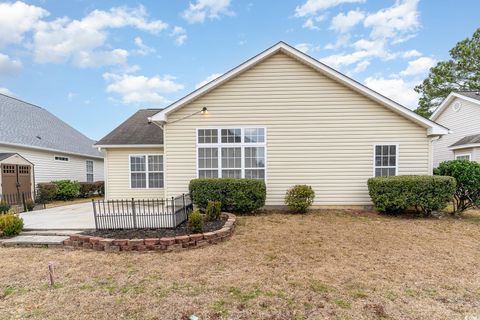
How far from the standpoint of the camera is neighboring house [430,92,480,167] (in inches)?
555

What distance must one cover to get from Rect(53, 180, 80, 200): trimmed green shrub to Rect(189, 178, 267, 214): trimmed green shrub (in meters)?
11.4

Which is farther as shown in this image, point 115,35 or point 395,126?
point 115,35

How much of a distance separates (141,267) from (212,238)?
5.37 feet

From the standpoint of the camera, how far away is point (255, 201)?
8469 millimetres

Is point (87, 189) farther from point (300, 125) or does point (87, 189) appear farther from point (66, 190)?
point (300, 125)

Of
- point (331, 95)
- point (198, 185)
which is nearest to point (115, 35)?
point (198, 185)

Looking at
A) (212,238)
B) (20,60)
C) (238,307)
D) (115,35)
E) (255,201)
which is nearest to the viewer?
(238,307)

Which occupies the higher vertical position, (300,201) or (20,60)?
(20,60)

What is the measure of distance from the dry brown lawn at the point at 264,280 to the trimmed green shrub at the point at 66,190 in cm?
1130

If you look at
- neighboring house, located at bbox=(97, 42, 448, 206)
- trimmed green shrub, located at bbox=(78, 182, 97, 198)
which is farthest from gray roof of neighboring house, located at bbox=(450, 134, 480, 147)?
trimmed green shrub, located at bbox=(78, 182, 97, 198)

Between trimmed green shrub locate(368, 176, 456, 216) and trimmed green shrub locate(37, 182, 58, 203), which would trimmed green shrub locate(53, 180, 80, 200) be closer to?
trimmed green shrub locate(37, 182, 58, 203)

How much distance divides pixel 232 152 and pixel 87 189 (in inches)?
519

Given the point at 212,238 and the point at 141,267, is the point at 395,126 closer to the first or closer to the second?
the point at 212,238

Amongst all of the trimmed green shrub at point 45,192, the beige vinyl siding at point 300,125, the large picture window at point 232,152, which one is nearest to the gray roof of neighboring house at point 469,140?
the beige vinyl siding at point 300,125
